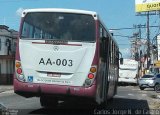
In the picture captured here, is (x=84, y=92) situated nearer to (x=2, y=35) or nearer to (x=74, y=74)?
(x=74, y=74)

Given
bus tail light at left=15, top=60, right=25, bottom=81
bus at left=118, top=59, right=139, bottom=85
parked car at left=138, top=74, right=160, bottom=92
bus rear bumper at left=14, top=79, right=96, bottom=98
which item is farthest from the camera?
bus at left=118, top=59, right=139, bottom=85

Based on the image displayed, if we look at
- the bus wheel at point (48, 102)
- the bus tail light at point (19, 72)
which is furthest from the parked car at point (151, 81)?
the bus tail light at point (19, 72)

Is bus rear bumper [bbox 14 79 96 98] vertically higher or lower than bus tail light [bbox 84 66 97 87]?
lower

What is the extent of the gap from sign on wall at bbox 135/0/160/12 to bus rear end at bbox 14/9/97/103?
6249cm

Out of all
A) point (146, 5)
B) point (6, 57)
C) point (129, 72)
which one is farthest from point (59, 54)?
point (146, 5)

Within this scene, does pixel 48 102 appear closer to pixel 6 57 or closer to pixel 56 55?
pixel 56 55

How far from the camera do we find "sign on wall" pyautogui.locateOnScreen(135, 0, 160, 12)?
78.0 metres

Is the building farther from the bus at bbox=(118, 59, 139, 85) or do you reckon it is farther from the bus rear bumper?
the bus rear bumper

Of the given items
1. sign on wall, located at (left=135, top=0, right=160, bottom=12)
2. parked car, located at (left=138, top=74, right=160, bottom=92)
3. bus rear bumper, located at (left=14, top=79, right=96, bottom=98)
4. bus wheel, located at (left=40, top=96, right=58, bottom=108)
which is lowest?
parked car, located at (left=138, top=74, right=160, bottom=92)

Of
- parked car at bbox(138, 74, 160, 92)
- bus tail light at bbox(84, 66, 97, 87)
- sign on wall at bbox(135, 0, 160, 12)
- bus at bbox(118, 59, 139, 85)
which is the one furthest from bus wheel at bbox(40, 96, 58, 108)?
sign on wall at bbox(135, 0, 160, 12)

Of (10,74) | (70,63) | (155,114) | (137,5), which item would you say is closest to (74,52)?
(70,63)

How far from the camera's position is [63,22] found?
15820 millimetres

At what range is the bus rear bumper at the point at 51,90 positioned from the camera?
15094mm

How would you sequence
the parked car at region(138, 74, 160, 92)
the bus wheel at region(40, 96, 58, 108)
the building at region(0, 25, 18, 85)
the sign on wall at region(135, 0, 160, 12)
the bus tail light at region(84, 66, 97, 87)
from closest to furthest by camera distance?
the bus tail light at region(84, 66, 97, 87) < the bus wheel at region(40, 96, 58, 108) < the parked car at region(138, 74, 160, 92) < the building at region(0, 25, 18, 85) < the sign on wall at region(135, 0, 160, 12)
